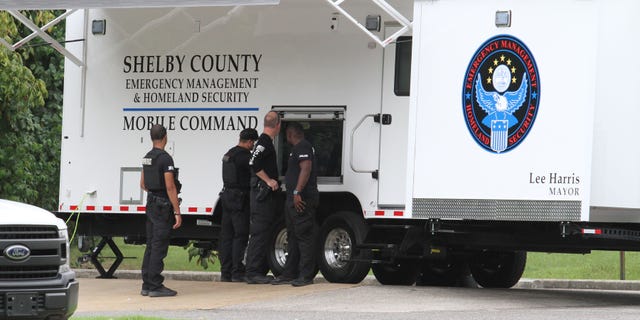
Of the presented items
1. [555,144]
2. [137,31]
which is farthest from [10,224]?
[137,31]

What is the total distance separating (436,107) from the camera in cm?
1353

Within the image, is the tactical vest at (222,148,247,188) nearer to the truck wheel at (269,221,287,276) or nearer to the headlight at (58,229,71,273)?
the truck wheel at (269,221,287,276)

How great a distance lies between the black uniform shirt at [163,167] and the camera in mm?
13977

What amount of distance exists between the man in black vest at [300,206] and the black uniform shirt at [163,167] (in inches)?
57.9

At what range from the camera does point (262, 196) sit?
593 inches

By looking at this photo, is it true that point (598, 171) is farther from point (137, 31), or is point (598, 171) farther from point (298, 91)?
point (137, 31)

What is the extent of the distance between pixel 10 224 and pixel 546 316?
16.4 ft

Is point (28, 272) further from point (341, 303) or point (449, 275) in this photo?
point (449, 275)

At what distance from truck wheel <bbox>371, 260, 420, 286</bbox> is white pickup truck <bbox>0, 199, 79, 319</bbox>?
7.01 m

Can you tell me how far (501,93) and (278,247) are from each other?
3940 millimetres

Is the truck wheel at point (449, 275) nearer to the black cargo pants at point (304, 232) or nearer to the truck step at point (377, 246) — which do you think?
the truck step at point (377, 246)

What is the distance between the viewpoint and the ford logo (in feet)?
30.6

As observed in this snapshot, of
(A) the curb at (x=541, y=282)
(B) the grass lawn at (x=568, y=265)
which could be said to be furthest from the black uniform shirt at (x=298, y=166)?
(B) the grass lawn at (x=568, y=265)

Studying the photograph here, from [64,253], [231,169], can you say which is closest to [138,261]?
[231,169]
